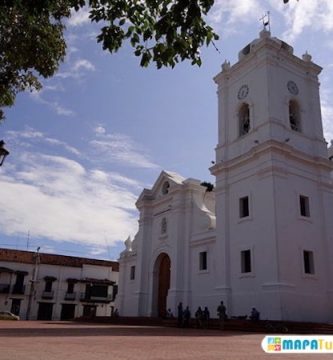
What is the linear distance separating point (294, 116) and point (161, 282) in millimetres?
13794

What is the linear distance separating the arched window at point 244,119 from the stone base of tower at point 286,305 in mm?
9312

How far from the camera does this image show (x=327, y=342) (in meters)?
8.48

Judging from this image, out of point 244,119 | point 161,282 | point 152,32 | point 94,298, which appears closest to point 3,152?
point 152,32

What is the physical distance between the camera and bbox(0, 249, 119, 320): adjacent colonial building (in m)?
45.5

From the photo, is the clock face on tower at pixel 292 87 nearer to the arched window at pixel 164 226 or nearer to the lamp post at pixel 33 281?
the arched window at pixel 164 226

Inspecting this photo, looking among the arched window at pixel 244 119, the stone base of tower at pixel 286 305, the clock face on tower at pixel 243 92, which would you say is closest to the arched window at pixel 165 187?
the arched window at pixel 244 119

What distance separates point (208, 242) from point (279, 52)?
37.9 feet

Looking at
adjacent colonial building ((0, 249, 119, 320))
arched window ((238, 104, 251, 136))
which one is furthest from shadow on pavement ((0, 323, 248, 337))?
adjacent colonial building ((0, 249, 119, 320))

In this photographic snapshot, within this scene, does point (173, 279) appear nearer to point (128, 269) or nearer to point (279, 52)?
point (128, 269)

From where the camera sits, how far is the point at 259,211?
21.7m

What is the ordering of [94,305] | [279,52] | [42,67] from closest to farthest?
[42,67] → [279,52] → [94,305]

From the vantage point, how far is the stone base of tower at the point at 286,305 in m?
19.2

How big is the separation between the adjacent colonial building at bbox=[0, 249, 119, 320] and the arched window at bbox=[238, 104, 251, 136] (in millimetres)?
31005

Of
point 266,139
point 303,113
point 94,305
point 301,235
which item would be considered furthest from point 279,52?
point 94,305
